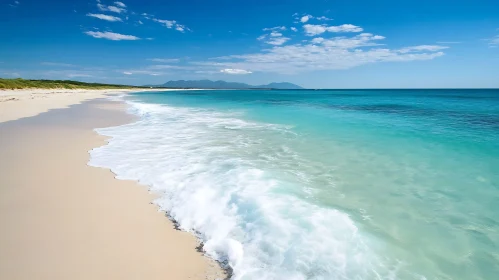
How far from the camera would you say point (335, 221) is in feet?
15.9

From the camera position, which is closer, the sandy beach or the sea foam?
the sandy beach

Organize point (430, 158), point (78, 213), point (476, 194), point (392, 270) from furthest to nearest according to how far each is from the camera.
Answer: point (430, 158), point (476, 194), point (78, 213), point (392, 270)

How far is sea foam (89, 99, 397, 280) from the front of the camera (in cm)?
373

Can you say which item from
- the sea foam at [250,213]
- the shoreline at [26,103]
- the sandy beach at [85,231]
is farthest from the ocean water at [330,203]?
the shoreline at [26,103]

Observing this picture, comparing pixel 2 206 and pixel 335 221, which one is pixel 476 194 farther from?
pixel 2 206

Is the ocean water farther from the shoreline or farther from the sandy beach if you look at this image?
the shoreline

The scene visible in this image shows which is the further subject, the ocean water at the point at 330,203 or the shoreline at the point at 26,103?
the shoreline at the point at 26,103

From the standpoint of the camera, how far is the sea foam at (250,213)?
3.73 meters

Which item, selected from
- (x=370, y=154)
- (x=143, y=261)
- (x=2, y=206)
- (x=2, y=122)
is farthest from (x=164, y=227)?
(x=2, y=122)

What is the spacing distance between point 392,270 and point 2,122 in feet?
67.9

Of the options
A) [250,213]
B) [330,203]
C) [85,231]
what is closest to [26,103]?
[85,231]

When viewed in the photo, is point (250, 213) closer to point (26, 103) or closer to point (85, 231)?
point (85, 231)

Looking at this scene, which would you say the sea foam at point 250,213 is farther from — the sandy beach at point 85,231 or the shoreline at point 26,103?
the shoreline at point 26,103

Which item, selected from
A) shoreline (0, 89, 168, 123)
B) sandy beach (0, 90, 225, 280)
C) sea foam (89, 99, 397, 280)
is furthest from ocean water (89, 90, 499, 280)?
shoreline (0, 89, 168, 123)
